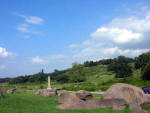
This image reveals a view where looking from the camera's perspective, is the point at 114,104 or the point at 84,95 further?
the point at 84,95

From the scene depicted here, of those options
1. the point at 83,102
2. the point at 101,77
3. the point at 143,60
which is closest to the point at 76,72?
the point at 101,77

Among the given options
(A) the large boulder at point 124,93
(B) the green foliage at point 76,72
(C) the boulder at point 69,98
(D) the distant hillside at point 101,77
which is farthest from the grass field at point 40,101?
(B) the green foliage at point 76,72

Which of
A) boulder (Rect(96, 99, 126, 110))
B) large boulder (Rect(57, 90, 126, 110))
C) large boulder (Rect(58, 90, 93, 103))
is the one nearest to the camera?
boulder (Rect(96, 99, 126, 110))

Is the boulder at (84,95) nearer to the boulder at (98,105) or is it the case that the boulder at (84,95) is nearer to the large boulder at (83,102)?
the large boulder at (83,102)

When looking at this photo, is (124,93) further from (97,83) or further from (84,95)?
(97,83)

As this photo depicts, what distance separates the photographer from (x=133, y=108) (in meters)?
13.5

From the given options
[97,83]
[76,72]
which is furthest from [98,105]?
[76,72]

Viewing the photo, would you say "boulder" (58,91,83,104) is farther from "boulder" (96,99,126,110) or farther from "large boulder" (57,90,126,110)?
"boulder" (96,99,126,110)

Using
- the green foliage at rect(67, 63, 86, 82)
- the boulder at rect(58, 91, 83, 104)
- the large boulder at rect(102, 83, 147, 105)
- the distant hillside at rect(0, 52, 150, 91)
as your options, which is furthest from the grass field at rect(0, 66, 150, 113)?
the green foliage at rect(67, 63, 86, 82)

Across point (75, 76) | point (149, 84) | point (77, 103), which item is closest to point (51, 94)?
point (77, 103)

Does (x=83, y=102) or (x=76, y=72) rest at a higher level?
(x=76, y=72)

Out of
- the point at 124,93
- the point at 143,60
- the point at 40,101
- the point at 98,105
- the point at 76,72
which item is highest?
the point at 143,60

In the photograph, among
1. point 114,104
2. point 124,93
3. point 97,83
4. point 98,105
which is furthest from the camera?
point 97,83

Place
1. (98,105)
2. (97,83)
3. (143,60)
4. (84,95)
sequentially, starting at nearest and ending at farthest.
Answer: (98,105) → (84,95) → (97,83) → (143,60)
